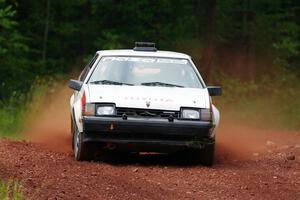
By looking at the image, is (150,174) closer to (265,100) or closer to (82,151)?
(82,151)

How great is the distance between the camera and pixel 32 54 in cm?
2989

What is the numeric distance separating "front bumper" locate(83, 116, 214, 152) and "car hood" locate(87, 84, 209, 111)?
0.70 ft

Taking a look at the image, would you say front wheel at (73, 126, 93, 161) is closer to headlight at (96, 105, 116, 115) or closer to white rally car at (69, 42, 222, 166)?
white rally car at (69, 42, 222, 166)

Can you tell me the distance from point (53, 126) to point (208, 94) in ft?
19.2

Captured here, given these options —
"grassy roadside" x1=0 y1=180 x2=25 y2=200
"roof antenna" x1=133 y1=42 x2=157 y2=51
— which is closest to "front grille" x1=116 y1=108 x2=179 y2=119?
"roof antenna" x1=133 y1=42 x2=157 y2=51

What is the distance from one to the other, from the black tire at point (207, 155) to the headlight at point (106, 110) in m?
1.38

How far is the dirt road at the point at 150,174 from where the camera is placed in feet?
27.7

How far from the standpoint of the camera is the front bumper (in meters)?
10.6

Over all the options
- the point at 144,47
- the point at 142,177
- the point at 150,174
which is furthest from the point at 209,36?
the point at 142,177

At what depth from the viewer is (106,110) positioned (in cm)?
1069

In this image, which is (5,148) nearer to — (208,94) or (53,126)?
(208,94)

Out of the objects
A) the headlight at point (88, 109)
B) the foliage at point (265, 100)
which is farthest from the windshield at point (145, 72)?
the foliage at point (265, 100)

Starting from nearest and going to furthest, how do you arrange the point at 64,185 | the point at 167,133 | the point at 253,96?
the point at 64,185
the point at 167,133
the point at 253,96

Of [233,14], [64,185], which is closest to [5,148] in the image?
[64,185]
